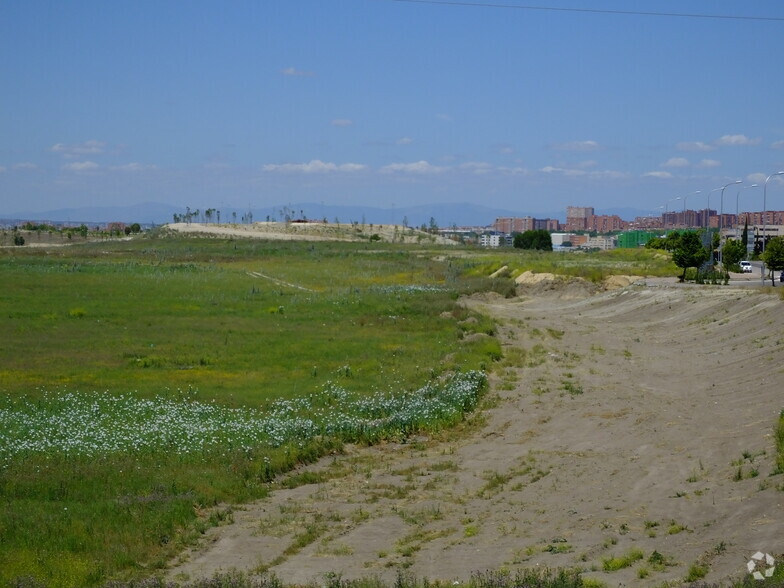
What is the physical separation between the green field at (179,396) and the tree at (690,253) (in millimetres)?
17698

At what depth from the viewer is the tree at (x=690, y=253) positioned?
67312mm

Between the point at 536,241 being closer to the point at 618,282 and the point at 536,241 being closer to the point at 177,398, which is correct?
the point at 618,282

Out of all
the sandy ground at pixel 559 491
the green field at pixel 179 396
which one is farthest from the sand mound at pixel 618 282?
the sandy ground at pixel 559 491

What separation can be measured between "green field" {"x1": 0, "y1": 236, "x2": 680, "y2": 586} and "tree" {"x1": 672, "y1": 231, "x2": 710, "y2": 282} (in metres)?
17.7

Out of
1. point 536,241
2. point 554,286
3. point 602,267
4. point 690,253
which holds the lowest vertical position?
point 554,286

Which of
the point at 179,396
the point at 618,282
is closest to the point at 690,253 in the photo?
the point at 618,282

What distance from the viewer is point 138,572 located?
13805 mm

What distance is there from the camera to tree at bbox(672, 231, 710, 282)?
67.3 m

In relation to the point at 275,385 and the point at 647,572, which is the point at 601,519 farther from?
the point at 275,385

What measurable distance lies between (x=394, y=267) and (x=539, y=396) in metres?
67.5

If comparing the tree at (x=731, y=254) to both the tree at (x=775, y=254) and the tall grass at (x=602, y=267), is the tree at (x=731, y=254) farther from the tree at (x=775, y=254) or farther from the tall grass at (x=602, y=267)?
the tree at (x=775, y=254)

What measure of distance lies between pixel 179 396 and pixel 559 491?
41.5 feet

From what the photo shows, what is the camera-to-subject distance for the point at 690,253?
6719 centimetres

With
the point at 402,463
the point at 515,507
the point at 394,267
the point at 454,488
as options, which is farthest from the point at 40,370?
the point at 394,267
